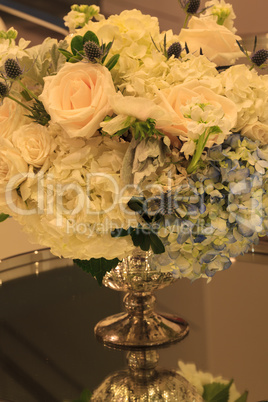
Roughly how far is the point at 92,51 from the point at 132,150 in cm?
14

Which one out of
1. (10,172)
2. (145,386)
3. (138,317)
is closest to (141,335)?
(138,317)

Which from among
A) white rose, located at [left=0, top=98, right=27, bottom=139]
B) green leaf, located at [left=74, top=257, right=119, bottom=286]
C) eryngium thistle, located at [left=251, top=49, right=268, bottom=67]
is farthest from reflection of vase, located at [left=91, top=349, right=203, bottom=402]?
eryngium thistle, located at [left=251, top=49, right=268, bottom=67]

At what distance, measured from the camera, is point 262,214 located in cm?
82

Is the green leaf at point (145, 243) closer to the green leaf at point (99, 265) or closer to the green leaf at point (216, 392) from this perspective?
the green leaf at point (99, 265)

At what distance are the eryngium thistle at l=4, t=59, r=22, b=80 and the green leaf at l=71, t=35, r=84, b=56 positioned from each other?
0.08 meters

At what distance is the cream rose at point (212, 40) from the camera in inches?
37.0

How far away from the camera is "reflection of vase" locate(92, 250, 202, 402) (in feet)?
Result: 2.76

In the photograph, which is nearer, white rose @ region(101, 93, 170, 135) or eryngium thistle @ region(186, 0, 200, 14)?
white rose @ region(101, 93, 170, 135)

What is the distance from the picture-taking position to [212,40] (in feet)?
3.12

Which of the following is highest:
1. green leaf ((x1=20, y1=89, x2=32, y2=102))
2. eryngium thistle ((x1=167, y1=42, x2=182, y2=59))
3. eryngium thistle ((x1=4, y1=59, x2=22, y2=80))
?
eryngium thistle ((x1=167, y1=42, x2=182, y2=59))

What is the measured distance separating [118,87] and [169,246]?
0.24 m

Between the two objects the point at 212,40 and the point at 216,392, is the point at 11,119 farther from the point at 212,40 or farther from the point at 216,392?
the point at 216,392

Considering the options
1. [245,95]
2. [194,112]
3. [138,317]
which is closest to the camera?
[194,112]

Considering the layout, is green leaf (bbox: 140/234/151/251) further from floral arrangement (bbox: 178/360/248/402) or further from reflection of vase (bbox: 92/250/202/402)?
floral arrangement (bbox: 178/360/248/402)
